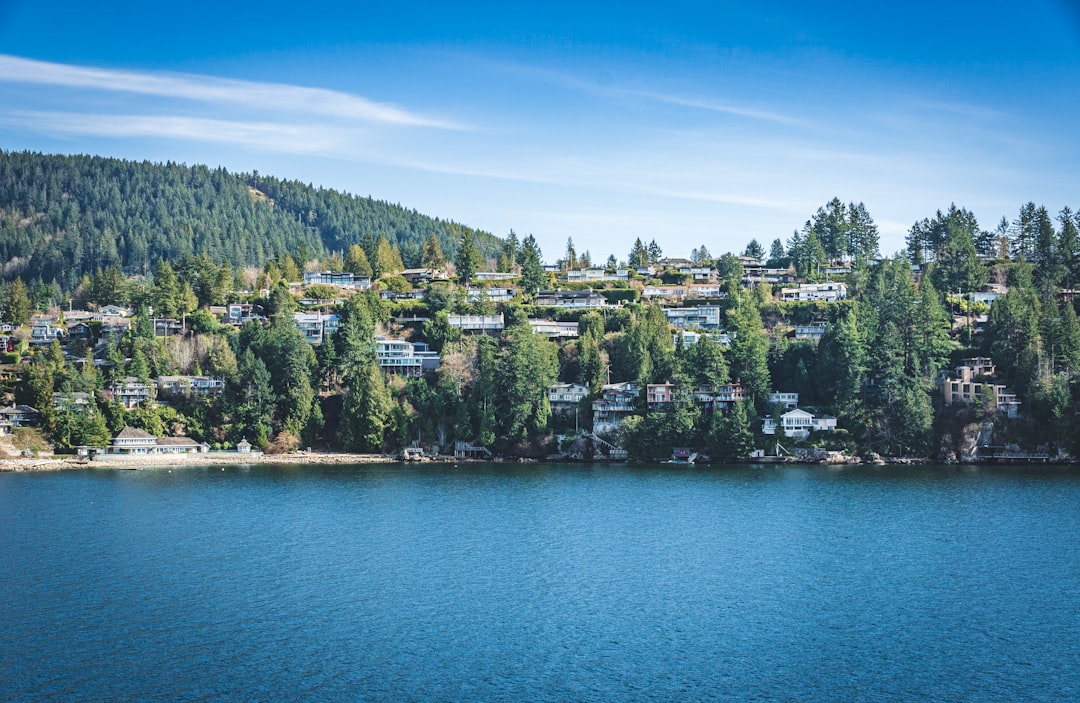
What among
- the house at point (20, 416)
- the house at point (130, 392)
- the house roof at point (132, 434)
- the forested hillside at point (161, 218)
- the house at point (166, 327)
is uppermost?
the forested hillside at point (161, 218)

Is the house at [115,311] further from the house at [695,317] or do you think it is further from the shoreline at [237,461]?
the house at [695,317]

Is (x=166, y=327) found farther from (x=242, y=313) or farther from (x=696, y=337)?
(x=696, y=337)

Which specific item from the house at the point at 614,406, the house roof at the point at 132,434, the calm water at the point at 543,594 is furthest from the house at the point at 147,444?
the house at the point at 614,406

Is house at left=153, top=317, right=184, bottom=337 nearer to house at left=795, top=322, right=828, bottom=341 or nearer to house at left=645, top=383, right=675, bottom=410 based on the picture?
house at left=645, top=383, right=675, bottom=410

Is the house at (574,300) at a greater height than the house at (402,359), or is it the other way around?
the house at (574,300)

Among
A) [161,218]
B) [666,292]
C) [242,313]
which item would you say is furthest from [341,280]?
[161,218]

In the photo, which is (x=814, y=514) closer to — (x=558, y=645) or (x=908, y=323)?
(x=558, y=645)
